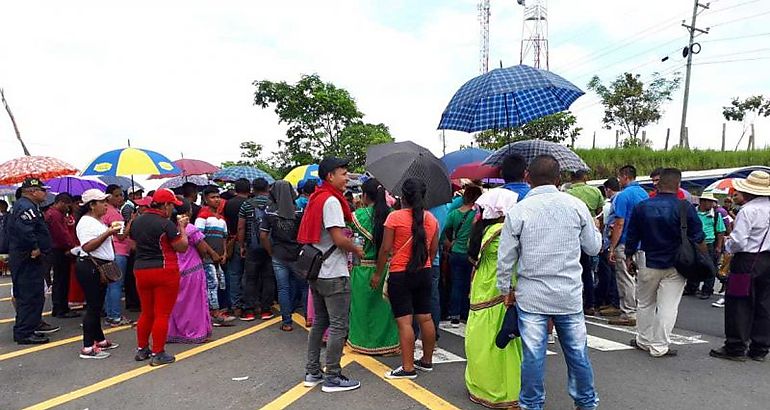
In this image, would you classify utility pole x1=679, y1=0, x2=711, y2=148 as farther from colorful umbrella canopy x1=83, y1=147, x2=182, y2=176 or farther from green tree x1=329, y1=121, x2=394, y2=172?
colorful umbrella canopy x1=83, y1=147, x2=182, y2=176

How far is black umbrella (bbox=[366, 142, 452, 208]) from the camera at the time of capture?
200 inches

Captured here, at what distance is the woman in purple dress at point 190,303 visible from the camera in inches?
236

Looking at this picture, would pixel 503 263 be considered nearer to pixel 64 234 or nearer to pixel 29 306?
pixel 29 306

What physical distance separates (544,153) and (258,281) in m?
4.25

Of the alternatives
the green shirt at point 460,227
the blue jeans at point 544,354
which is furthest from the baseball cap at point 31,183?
the blue jeans at point 544,354

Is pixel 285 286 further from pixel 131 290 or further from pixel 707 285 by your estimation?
pixel 707 285

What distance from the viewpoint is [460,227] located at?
626 centimetres

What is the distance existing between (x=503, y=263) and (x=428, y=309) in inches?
49.9

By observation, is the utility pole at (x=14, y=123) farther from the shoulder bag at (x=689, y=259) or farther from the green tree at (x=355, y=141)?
the shoulder bag at (x=689, y=259)

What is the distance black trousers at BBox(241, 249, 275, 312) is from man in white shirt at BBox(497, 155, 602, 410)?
4.20 meters

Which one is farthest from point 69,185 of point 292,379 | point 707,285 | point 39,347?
point 707,285

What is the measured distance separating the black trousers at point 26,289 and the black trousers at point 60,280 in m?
1.26

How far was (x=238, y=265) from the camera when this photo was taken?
23.6 ft

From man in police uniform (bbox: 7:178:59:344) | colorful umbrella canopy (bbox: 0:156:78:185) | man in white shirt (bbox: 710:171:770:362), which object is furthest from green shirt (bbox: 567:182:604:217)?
colorful umbrella canopy (bbox: 0:156:78:185)
